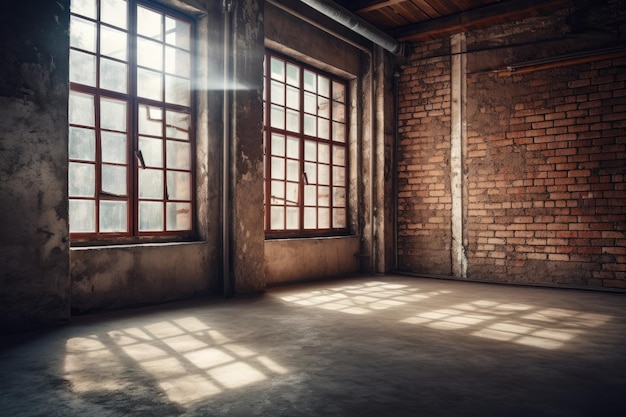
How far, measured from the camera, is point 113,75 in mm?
4379

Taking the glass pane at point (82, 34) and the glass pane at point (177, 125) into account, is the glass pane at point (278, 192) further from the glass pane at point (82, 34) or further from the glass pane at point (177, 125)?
the glass pane at point (82, 34)

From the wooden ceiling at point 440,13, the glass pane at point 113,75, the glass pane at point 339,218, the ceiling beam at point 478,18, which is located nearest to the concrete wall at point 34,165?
the glass pane at point 113,75

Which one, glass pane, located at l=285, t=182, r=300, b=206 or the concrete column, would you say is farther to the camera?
the concrete column

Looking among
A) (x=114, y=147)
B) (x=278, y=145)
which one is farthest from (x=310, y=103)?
(x=114, y=147)

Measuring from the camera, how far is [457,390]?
2270mm

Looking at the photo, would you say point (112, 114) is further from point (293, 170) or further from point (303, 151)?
point (303, 151)

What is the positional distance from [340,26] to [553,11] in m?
2.82

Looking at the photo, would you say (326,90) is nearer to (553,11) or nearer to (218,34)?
(218,34)

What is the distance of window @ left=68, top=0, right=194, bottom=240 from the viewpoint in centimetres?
413

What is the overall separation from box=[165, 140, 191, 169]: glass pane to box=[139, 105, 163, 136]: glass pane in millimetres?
176

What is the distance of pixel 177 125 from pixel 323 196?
262cm

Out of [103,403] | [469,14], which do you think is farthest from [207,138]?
[469,14]

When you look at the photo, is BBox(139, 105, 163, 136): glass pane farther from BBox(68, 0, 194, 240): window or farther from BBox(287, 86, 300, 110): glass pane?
BBox(287, 86, 300, 110): glass pane

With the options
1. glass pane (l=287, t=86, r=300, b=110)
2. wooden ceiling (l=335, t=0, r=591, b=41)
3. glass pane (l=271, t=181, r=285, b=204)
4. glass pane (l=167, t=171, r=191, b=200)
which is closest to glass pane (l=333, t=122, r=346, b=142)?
glass pane (l=287, t=86, r=300, b=110)
